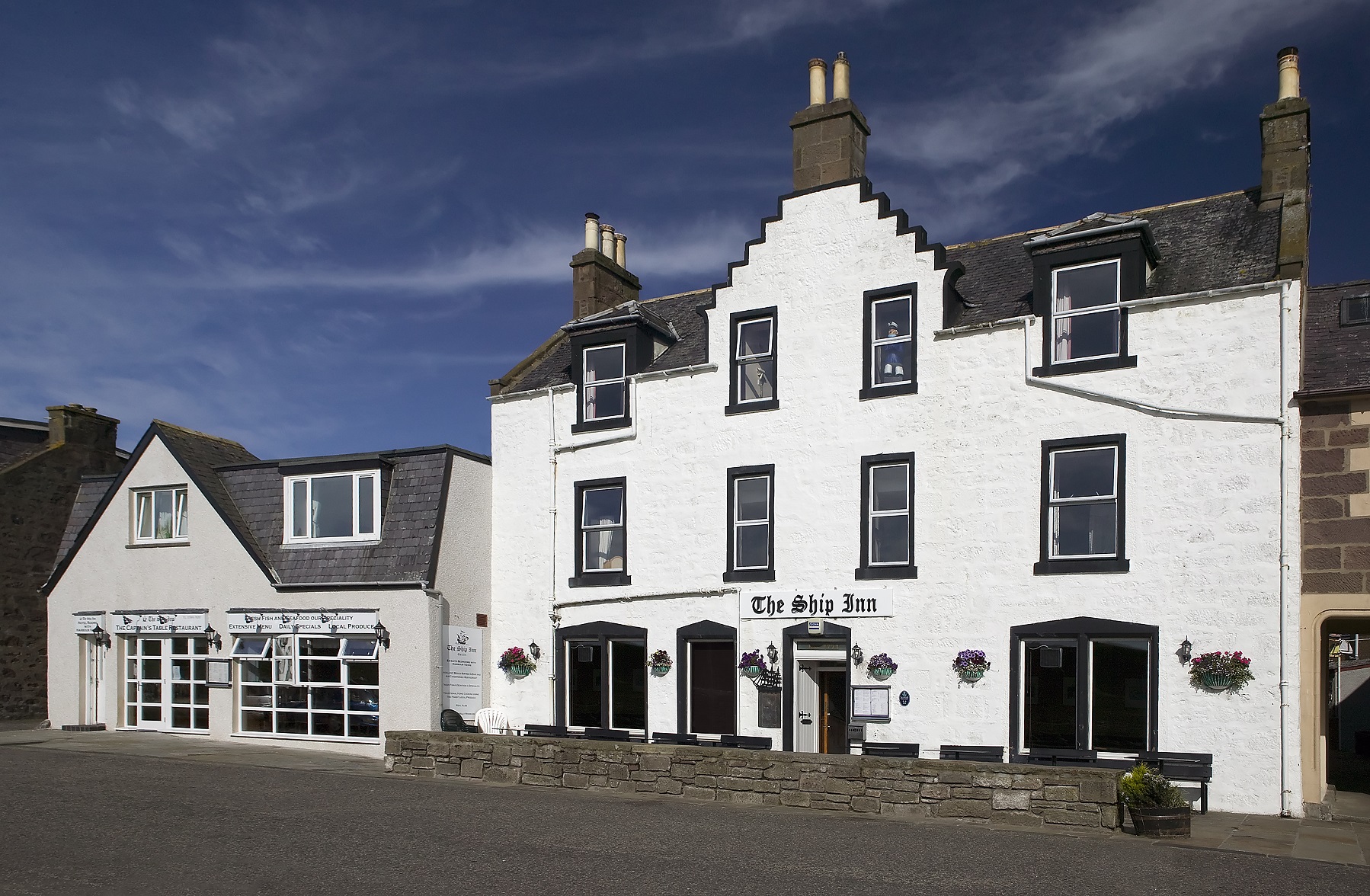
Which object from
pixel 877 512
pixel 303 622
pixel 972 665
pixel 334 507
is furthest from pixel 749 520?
pixel 303 622

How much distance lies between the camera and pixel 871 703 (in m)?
19.0

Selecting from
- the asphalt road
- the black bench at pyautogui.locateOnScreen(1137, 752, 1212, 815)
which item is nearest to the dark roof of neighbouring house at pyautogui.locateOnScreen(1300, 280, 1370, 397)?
the black bench at pyautogui.locateOnScreen(1137, 752, 1212, 815)

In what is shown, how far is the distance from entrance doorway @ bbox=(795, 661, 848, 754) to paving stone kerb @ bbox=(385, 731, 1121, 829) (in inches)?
163

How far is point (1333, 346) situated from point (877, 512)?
7265 mm

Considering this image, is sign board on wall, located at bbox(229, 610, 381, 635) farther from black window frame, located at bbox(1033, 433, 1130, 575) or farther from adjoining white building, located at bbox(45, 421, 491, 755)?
black window frame, located at bbox(1033, 433, 1130, 575)

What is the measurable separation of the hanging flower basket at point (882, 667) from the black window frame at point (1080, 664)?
190 centimetres

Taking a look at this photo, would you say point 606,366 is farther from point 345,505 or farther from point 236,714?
point 236,714

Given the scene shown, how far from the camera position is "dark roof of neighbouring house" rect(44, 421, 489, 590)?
22.8 m

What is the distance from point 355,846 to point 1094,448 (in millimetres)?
12011

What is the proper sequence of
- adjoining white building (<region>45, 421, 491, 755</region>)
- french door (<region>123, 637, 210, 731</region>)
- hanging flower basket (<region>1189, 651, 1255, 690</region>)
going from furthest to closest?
french door (<region>123, 637, 210, 731</region>) < adjoining white building (<region>45, 421, 491, 755</region>) < hanging flower basket (<region>1189, 651, 1255, 690</region>)

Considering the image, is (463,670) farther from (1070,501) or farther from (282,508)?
(1070,501)

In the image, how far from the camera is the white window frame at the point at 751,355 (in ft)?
68.4

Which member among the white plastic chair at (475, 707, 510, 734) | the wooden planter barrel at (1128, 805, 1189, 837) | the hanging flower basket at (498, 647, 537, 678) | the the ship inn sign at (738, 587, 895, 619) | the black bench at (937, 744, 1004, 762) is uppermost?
the the ship inn sign at (738, 587, 895, 619)

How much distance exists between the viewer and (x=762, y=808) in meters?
15.0
